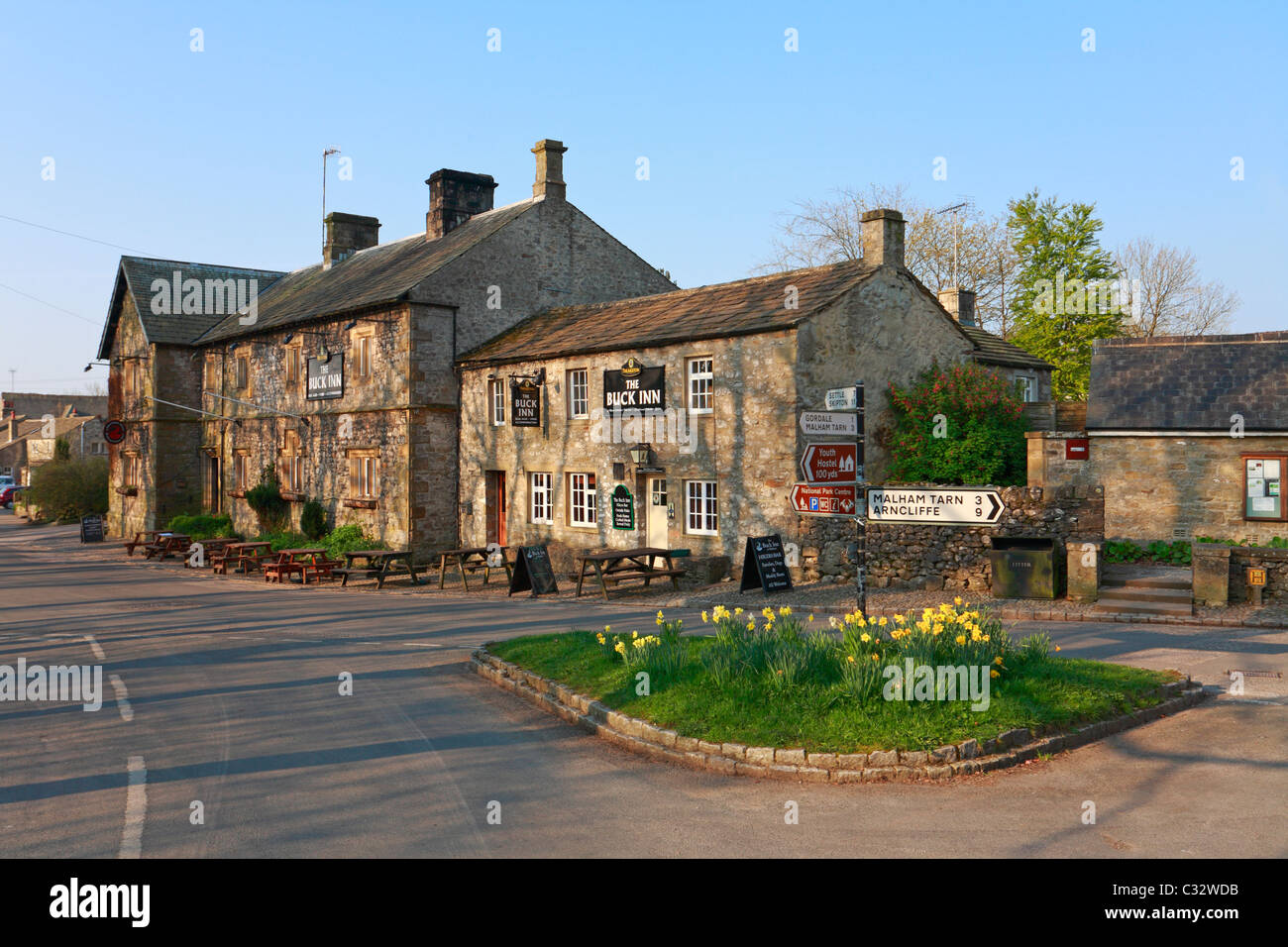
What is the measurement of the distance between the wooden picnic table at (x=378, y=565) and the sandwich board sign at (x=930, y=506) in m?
11.3

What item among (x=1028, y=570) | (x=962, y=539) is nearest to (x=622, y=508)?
(x=962, y=539)

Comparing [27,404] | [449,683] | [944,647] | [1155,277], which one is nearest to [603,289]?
[449,683]

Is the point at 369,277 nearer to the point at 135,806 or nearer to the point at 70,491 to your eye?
the point at 70,491

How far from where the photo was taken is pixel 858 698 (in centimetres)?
866

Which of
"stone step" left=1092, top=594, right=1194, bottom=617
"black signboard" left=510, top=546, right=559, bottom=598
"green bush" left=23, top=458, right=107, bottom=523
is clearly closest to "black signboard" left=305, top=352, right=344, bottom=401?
"black signboard" left=510, top=546, right=559, bottom=598

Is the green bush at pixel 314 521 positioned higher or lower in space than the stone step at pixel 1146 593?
higher

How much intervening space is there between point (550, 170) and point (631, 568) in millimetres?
14078

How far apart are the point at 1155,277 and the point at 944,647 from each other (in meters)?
45.8

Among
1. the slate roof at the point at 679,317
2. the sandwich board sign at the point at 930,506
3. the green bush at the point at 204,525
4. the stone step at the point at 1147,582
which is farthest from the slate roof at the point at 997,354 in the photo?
the green bush at the point at 204,525

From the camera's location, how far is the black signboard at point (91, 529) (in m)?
37.8

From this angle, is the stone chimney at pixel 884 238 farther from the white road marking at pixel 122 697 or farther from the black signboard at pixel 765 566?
the white road marking at pixel 122 697

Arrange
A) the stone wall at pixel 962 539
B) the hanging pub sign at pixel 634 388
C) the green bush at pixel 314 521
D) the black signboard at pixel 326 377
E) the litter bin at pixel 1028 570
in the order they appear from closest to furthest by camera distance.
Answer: the litter bin at pixel 1028 570 → the stone wall at pixel 962 539 → the hanging pub sign at pixel 634 388 → the black signboard at pixel 326 377 → the green bush at pixel 314 521

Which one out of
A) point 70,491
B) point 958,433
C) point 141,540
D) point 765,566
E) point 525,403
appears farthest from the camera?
point 70,491

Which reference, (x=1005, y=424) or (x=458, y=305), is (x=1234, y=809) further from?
(x=458, y=305)
